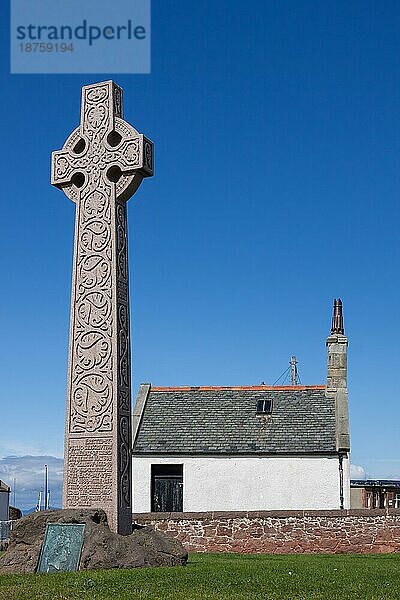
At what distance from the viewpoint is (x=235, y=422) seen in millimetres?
34344

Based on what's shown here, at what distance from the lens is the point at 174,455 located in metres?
33.0

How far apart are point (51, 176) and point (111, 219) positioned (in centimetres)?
178

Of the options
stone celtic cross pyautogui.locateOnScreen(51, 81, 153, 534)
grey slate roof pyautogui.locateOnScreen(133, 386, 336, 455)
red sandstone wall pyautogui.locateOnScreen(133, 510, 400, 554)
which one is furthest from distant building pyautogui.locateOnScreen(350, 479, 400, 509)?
stone celtic cross pyautogui.locateOnScreen(51, 81, 153, 534)

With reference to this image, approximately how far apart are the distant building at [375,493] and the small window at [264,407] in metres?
6.65

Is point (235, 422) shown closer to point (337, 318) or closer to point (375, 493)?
point (337, 318)

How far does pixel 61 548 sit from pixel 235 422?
783 inches

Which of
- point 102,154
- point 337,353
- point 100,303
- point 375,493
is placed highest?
point 102,154

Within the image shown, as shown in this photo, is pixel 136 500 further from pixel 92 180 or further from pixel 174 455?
pixel 92 180

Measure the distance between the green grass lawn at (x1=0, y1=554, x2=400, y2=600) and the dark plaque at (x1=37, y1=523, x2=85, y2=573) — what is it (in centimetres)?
71

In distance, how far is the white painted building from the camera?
32.3 metres

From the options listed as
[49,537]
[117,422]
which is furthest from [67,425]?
[49,537]

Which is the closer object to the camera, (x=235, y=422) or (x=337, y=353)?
(x=235, y=422)

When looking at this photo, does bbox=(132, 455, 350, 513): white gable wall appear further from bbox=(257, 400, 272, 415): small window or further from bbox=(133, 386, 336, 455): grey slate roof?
bbox=(257, 400, 272, 415): small window

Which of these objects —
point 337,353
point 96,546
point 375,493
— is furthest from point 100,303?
point 375,493
